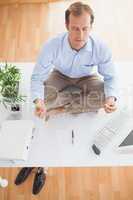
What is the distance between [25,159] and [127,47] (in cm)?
186

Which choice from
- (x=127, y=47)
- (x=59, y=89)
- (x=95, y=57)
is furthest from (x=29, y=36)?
(x=95, y=57)

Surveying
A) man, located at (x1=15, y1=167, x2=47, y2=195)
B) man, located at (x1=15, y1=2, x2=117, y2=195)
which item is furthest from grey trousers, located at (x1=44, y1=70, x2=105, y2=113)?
man, located at (x1=15, y1=167, x2=47, y2=195)

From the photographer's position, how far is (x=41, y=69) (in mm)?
1800

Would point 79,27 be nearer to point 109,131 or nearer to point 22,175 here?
point 109,131

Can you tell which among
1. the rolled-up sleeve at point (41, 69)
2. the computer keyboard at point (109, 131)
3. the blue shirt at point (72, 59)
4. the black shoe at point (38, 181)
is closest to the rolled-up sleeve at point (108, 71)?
the blue shirt at point (72, 59)

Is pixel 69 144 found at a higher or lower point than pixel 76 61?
lower

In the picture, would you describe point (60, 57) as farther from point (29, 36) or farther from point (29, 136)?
point (29, 36)

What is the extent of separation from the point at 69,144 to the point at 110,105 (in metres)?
0.30

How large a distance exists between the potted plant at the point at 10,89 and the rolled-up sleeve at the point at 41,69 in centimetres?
8

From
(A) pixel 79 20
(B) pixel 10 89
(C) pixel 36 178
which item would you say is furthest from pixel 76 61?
(C) pixel 36 178

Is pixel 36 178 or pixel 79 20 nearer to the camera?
pixel 79 20

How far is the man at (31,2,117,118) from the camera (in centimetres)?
163

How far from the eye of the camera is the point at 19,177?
2238 millimetres

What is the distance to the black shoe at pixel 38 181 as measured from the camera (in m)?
2.20
